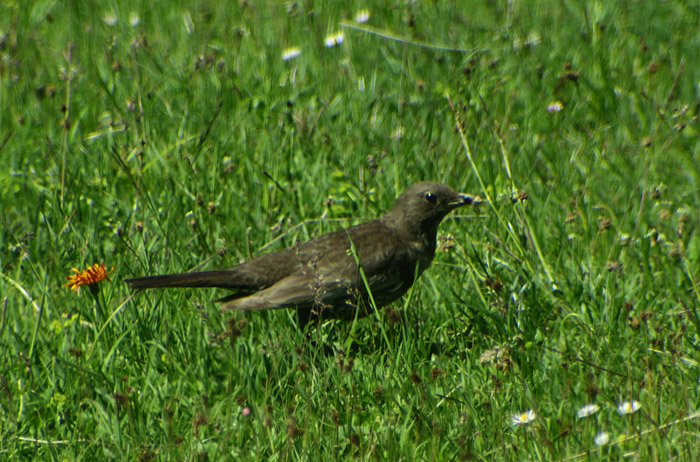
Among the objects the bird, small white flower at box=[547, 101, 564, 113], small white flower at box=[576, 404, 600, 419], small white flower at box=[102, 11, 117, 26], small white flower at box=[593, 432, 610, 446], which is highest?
small white flower at box=[102, 11, 117, 26]

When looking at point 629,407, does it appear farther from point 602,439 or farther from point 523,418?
point 523,418

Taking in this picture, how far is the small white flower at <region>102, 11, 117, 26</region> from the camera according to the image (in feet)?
29.5

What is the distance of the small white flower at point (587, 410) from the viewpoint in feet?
11.6

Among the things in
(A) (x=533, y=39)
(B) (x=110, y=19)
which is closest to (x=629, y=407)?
(A) (x=533, y=39)

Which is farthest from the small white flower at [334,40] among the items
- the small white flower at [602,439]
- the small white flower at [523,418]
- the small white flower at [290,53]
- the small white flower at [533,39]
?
the small white flower at [602,439]

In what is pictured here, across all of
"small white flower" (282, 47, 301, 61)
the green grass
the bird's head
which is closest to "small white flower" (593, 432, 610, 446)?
the green grass

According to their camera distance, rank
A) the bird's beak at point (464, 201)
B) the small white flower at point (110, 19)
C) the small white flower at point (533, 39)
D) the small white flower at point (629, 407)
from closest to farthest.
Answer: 1. the small white flower at point (629, 407)
2. the bird's beak at point (464, 201)
3. the small white flower at point (533, 39)
4. the small white flower at point (110, 19)

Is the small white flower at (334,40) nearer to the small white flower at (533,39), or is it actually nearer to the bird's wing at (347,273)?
the small white flower at (533,39)

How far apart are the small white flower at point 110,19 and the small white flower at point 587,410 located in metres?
6.45

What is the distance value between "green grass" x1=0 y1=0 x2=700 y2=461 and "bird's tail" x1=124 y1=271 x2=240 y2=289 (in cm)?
11

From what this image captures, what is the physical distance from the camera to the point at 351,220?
20.0 feet

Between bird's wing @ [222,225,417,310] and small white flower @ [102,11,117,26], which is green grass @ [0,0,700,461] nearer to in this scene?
small white flower @ [102,11,117,26]

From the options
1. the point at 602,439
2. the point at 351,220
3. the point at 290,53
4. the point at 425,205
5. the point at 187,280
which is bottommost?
the point at 602,439

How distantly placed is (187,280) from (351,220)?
1523 mm
